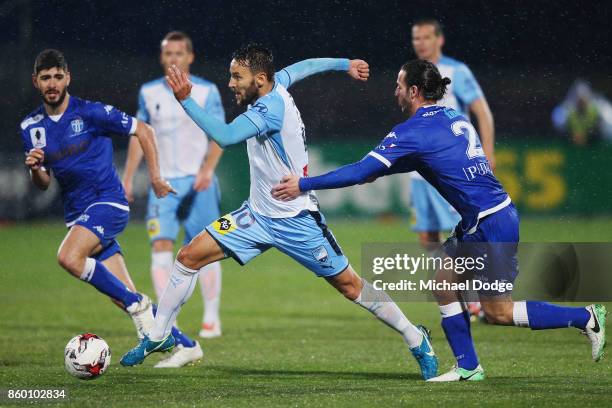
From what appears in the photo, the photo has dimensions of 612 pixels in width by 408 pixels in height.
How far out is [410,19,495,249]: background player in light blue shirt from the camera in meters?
9.93

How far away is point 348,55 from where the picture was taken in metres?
14.8

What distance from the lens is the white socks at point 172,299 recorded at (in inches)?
282

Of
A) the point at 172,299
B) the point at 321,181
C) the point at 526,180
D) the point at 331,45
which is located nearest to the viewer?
the point at 321,181

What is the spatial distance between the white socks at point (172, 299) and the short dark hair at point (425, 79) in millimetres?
1885

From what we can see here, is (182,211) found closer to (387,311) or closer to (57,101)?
(57,101)

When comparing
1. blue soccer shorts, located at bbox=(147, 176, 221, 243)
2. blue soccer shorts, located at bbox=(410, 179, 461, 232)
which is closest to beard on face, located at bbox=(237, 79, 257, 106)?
blue soccer shorts, located at bbox=(147, 176, 221, 243)

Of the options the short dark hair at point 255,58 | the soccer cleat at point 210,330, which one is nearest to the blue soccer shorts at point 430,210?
the soccer cleat at point 210,330

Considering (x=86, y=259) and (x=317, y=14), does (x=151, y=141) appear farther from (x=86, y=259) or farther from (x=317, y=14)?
(x=317, y=14)

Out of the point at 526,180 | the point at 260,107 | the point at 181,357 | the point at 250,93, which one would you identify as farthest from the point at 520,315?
the point at 526,180

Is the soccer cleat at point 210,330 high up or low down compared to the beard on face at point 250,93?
down

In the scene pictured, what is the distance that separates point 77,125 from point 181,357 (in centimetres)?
186

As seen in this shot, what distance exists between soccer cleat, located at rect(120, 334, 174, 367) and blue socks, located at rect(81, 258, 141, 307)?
603 mm

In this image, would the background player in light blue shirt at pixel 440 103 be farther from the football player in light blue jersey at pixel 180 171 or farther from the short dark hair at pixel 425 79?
the short dark hair at pixel 425 79

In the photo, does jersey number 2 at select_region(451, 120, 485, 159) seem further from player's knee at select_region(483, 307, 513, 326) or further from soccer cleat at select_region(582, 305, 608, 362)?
soccer cleat at select_region(582, 305, 608, 362)
